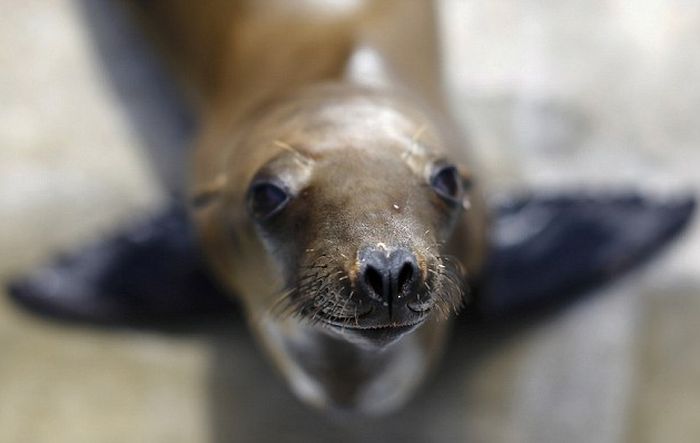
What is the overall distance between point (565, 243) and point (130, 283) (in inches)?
51.3

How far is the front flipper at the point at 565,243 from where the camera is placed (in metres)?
3.10

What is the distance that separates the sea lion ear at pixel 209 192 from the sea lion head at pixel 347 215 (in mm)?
35

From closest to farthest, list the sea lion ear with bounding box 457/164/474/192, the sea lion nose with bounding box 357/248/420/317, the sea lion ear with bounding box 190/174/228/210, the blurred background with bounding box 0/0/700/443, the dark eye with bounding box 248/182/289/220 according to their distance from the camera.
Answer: the sea lion nose with bounding box 357/248/420/317, the dark eye with bounding box 248/182/289/220, the sea lion ear with bounding box 457/164/474/192, the sea lion ear with bounding box 190/174/228/210, the blurred background with bounding box 0/0/700/443

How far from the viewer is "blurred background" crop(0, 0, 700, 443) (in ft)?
9.95

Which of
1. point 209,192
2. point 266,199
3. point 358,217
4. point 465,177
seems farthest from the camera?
point 209,192

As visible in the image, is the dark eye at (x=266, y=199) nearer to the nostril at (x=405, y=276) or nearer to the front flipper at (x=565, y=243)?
the nostril at (x=405, y=276)

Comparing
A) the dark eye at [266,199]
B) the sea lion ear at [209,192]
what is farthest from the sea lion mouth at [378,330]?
the sea lion ear at [209,192]

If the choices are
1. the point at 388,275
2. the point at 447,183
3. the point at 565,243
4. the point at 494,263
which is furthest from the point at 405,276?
the point at 565,243

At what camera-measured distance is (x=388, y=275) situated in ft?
5.72

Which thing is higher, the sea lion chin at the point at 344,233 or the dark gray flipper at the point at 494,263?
the dark gray flipper at the point at 494,263

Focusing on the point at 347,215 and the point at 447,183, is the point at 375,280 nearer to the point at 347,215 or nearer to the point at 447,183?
the point at 347,215

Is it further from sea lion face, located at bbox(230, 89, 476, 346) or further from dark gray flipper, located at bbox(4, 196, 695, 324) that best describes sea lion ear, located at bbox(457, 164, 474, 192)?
dark gray flipper, located at bbox(4, 196, 695, 324)

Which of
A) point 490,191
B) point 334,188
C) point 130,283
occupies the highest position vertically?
point 490,191

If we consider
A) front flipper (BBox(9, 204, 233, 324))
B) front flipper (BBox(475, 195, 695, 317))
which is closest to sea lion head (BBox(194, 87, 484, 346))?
front flipper (BBox(9, 204, 233, 324))
